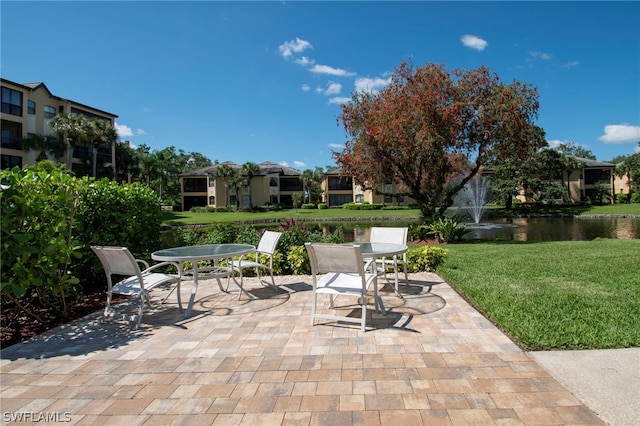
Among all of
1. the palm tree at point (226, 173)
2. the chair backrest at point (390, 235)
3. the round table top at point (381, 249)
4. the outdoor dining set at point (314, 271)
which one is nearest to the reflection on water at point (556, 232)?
the chair backrest at point (390, 235)

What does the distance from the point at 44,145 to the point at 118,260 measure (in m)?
37.3

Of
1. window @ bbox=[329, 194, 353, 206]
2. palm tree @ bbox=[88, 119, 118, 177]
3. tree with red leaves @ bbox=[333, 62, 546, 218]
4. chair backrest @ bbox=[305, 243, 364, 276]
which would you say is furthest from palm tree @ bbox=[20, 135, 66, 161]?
chair backrest @ bbox=[305, 243, 364, 276]

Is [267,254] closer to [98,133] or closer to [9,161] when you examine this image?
[98,133]

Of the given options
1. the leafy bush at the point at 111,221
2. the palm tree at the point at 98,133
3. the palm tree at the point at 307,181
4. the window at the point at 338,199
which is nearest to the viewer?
the leafy bush at the point at 111,221

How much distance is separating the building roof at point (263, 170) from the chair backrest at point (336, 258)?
54083 millimetres

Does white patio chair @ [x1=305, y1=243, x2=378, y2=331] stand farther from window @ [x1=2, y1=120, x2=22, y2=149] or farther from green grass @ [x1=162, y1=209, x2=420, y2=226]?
window @ [x1=2, y1=120, x2=22, y2=149]

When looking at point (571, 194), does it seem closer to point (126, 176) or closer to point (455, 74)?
point (455, 74)

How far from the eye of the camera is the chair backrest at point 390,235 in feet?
20.8

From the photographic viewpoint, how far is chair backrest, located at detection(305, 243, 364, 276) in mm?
4043

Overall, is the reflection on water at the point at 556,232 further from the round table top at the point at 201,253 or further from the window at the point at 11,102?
the window at the point at 11,102

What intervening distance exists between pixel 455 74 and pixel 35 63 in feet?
43.3

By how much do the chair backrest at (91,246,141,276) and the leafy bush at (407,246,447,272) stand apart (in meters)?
5.12

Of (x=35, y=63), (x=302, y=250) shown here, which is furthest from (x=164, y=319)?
(x=35, y=63)

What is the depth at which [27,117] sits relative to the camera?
3391 cm
